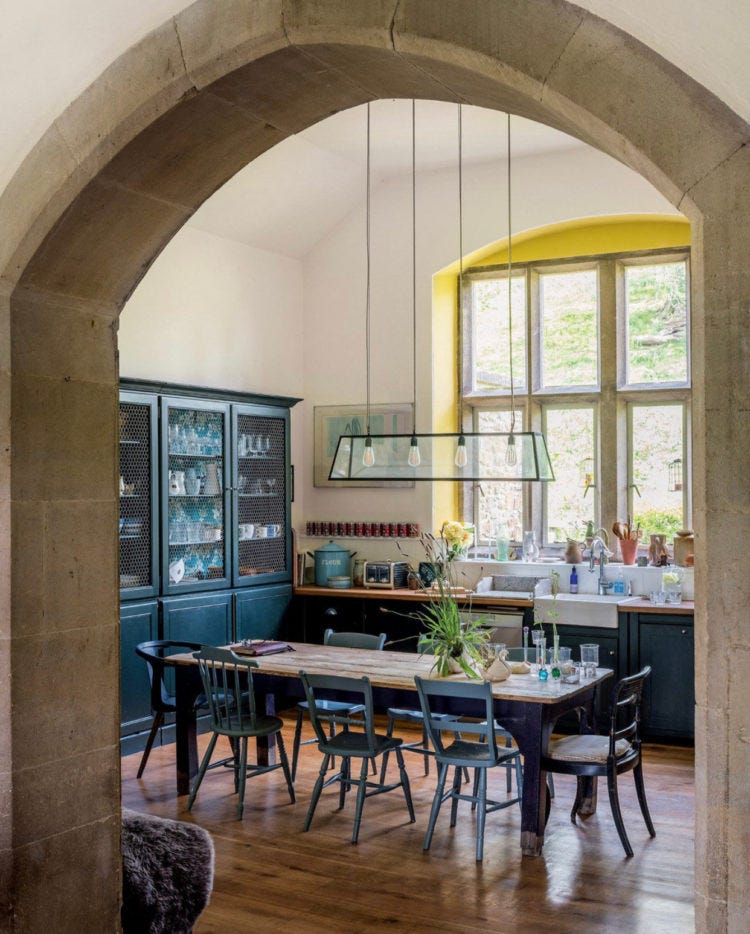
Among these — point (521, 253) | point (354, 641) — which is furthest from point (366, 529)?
point (521, 253)

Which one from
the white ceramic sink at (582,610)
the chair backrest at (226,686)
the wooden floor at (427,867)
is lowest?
the wooden floor at (427,867)

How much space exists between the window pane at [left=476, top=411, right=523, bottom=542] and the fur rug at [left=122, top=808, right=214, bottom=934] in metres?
5.43

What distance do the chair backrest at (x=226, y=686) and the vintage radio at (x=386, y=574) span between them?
7.87ft

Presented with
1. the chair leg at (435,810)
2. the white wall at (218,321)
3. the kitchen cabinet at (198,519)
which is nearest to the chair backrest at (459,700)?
the chair leg at (435,810)

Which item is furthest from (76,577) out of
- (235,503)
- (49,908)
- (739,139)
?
(235,503)

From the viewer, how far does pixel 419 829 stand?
576cm

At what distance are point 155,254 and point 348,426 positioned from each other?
6.09 meters

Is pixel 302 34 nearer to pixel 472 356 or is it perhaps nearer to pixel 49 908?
pixel 49 908

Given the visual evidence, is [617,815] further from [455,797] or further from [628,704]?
[455,797]

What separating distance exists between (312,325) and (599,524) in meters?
3.21

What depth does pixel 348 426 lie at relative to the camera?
9.34 m

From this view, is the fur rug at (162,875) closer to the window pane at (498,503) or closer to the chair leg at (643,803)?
the chair leg at (643,803)

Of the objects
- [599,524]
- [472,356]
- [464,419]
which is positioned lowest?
[599,524]

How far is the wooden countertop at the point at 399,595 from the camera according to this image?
8028 millimetres
